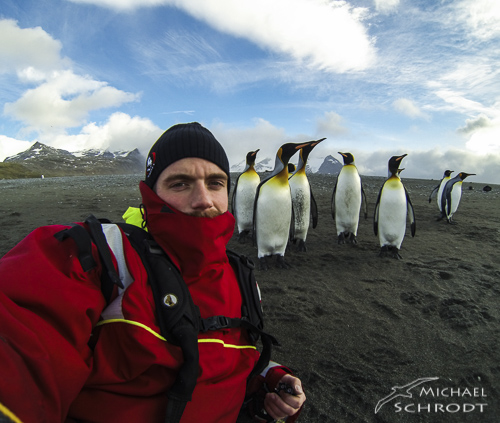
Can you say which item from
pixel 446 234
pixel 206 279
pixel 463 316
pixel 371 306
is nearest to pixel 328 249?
pixel 371 306

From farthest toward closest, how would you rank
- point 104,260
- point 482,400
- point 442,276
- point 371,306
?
point 442,276, point 371,306, point 482,400, point 104,260

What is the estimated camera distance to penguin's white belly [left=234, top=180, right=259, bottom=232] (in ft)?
22.0

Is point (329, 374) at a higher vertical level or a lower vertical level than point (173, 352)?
lower

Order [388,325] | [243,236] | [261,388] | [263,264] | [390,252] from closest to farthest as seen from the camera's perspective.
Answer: [261,388] → [388,325] → [263,264] → [390,252] → [243,236]

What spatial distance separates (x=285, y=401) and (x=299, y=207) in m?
4.83

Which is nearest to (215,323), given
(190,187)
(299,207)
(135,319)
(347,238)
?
(135,319)

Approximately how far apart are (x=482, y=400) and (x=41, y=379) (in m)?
2.79

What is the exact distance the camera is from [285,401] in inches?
47.8

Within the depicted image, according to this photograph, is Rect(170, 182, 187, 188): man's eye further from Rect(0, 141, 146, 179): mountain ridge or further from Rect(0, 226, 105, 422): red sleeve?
Rect(0, 141, 146, 179): mountain ridge

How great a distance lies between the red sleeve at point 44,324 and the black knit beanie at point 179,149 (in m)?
0.49

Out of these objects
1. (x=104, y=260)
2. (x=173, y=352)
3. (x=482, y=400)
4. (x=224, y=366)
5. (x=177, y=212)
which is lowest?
(x=482, y=400)

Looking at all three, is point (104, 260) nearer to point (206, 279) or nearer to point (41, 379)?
point (41, 379)

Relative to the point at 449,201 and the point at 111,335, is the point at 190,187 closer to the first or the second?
the point at 111,335

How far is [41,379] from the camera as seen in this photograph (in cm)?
67
